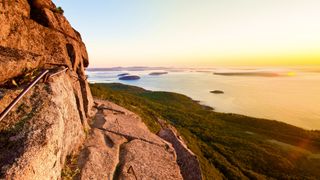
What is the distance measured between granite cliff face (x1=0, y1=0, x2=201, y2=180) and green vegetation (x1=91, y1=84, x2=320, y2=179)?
12.7m

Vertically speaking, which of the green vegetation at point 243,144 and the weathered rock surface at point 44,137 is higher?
the weathered rock surface at point 44,137

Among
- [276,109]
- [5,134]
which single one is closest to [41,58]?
[5,134]

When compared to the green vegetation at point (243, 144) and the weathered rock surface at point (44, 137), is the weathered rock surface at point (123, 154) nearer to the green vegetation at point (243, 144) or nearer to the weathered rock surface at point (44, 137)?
the weathered rock surface at point (44, 137)

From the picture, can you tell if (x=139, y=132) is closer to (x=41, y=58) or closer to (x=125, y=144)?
(x=125, y=144)

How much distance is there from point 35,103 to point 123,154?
5238 millimetres

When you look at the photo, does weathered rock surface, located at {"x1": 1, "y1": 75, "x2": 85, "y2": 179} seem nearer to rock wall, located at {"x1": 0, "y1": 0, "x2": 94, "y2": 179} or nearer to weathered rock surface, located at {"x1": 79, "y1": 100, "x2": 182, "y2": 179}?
rock wall, located at {"x1": 0, "y1": 0, "x2": 94, "y2": 179}

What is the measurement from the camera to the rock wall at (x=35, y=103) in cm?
556

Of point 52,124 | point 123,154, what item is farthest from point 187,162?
point 52,124

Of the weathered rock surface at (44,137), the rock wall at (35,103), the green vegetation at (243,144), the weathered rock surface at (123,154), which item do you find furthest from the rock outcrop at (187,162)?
the green vegetation at (243,144)

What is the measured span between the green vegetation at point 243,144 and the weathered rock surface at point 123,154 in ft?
37.0

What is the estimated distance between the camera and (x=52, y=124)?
6.70m

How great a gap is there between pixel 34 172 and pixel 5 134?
1.39m

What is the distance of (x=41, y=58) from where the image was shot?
940 centimetres

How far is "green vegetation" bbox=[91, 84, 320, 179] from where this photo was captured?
4216cm
